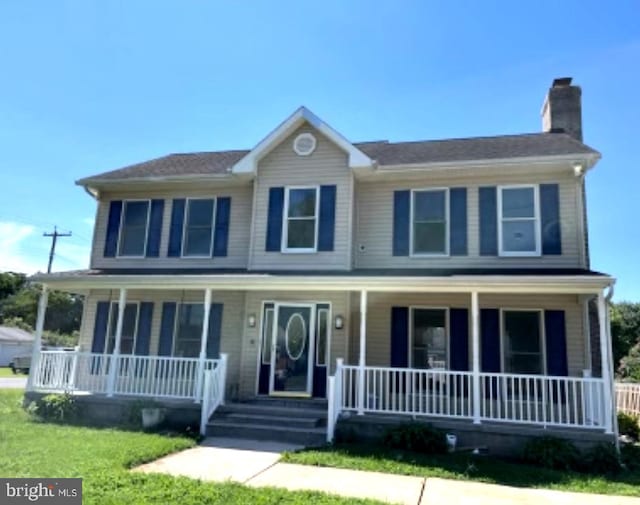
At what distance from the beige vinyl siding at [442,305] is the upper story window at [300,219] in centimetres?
186

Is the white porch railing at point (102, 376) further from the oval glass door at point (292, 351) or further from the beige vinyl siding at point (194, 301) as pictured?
the oval glass door at point (292, 351)

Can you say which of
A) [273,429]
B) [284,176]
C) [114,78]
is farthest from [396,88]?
[273,429]

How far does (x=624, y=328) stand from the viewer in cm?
2614

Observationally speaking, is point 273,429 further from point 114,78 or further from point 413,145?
point 114,78

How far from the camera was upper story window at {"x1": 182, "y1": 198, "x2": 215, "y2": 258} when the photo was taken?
13118 mm

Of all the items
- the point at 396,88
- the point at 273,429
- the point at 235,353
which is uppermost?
the point at 396,88

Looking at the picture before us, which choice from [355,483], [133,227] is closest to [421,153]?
[133,227]

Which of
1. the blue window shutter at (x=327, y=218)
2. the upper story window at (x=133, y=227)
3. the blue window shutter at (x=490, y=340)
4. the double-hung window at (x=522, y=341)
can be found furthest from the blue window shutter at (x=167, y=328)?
the double-hung window at (x=522, y=341)

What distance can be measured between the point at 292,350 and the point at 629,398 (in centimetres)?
1048

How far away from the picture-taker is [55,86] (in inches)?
521

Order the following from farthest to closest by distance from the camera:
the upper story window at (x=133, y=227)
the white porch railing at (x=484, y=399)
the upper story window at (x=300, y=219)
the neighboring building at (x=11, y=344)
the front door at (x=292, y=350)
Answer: the neighboring building at (x=11, y=344) < the upper story window at (x=133, y=227) < the upper story window at (x=300, y=219) < the front door at (x=292, y=350) < the white porch railing at (x=484, y=399)

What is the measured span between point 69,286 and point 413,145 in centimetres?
1007

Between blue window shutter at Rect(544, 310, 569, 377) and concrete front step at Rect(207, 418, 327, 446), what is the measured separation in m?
5.08

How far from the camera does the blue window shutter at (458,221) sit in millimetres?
11445
